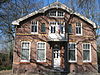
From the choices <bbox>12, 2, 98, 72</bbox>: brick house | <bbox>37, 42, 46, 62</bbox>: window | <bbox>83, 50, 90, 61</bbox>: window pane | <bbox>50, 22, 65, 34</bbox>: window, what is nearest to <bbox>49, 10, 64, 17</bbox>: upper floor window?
<bbox>12, 2, 98, 72</bbox>: brick house

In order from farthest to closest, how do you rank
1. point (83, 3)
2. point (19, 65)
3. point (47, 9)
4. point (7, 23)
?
point (7, 23), point (47, 9), point (19, 65), point (83, 3)

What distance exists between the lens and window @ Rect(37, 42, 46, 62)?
696 inches

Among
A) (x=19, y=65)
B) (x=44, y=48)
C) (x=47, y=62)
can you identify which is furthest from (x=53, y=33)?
(x=19, y=65)

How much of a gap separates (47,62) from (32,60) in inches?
72.4

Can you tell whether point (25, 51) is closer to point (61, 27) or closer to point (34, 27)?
point (34, 27)

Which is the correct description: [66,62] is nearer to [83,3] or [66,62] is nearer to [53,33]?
[53,33]

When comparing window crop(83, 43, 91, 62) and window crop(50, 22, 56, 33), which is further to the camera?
window crop(50, 22, 56, 33)

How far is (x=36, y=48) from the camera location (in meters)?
17.8

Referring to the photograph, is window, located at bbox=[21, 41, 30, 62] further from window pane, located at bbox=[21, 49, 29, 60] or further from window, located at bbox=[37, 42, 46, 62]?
window, located at bbox=[37, 42, 46, 62]

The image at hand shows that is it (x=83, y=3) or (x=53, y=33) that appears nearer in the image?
(x=83, y=3)

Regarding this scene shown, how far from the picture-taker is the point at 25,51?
17656 millimetres

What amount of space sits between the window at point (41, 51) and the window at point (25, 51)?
1.23 m

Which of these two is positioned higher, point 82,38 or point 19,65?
point 82,38

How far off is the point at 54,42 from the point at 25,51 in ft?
12.3
